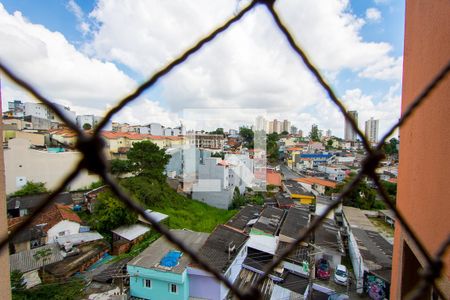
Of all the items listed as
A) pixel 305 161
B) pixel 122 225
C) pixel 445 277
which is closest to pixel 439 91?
pixel 445 277

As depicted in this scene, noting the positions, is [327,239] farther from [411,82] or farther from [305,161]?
[305,161]

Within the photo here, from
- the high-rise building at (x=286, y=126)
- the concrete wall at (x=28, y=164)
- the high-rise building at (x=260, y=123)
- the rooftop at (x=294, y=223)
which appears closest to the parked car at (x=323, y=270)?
the rooftop at (x=294, y=223)

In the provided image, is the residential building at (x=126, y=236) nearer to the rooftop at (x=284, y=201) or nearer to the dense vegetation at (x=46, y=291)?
the dense vegetation at (x=46, y=291)

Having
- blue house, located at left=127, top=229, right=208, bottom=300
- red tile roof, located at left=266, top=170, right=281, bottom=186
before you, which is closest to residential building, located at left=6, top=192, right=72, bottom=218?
blue house, located at left=127, top=229, right=208, bottom=300

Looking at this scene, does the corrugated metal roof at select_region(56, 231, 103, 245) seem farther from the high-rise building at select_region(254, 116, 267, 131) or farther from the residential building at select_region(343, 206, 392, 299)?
the high-rise building at select_region(254, 116, 267, 131)

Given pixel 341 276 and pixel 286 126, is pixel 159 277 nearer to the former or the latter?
pixel 341 276
